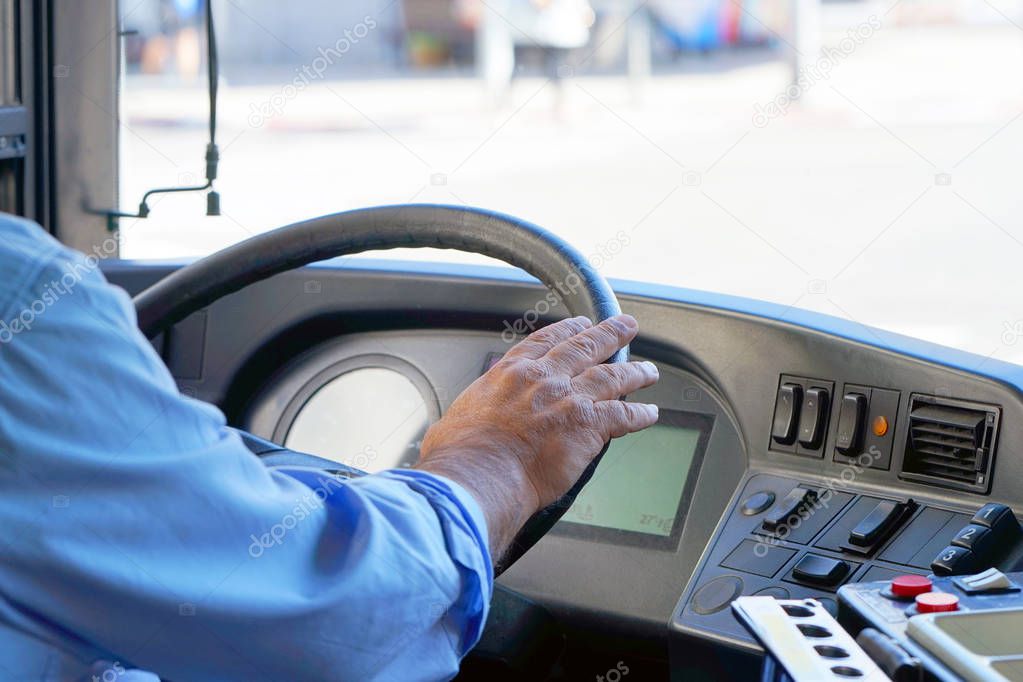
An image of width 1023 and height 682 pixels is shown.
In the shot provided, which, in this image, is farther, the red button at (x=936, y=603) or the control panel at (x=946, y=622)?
the red button at (x=936, y=603)

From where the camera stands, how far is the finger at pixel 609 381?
1021mm

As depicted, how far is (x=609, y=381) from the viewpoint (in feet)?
3.38

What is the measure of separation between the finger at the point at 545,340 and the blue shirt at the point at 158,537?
0.22m

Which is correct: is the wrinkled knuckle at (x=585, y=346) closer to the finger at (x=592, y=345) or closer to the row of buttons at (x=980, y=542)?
the finger at (x=592, y=345)

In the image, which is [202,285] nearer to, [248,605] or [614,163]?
[248,605]

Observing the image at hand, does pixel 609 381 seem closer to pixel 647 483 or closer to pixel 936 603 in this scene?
pixel 936 603

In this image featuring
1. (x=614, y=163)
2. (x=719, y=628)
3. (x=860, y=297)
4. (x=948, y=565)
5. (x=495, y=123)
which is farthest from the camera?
(x=495, y=123)

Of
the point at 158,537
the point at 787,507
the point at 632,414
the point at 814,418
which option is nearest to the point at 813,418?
the point at 814,418

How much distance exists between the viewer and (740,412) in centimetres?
150

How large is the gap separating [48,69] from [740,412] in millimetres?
1084

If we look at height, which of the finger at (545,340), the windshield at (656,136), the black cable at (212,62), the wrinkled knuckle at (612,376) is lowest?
the windshield at (656,136)

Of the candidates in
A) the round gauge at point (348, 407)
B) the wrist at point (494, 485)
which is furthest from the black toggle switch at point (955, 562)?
the round gauge at point (348, 407)

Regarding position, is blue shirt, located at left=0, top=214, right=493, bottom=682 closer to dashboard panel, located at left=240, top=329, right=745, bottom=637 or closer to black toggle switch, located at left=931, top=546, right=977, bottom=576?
black toggle switch, located at left=931, top=546, right=977, bottom=576

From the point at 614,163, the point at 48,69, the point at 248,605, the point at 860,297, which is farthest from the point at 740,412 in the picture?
the point at 614,163
